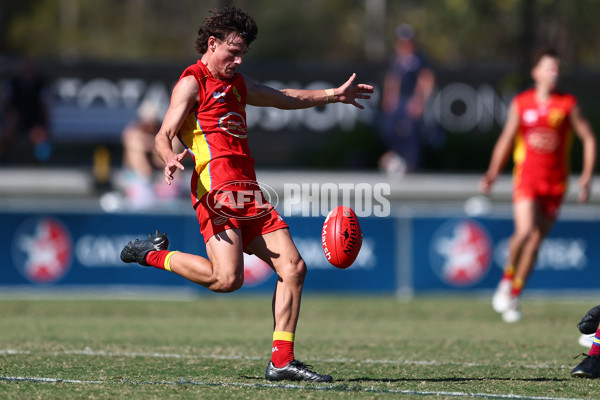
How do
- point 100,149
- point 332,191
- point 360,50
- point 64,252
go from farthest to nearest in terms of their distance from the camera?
1. point 360,50
2. point 100,149
3. point 332,191
4. point 64,252

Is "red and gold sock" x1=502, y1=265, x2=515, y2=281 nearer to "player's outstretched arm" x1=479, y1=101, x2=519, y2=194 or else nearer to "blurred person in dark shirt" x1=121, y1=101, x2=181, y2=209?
"player's outstretched arm" x1=479, y1=101, x2=519, y2=194

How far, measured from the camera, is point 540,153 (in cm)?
1081

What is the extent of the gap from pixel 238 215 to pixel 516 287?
5.30m

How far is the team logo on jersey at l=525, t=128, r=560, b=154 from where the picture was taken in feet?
35.5

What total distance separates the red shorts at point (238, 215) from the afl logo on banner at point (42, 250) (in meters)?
7.67

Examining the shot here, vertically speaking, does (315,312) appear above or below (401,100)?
below

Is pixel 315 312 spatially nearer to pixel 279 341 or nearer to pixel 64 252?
pixel 64 252

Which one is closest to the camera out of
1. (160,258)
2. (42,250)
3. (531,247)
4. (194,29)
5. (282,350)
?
(282,350)

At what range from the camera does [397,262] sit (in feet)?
46.2

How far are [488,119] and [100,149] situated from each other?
780 cm

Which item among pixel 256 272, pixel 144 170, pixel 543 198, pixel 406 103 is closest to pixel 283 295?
pixel 543 198

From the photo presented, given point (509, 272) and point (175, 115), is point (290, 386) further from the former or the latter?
point (509, 272)

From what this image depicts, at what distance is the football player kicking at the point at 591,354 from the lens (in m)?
6.69

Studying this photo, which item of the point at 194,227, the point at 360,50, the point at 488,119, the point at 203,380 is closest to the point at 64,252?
the point at 194,227
